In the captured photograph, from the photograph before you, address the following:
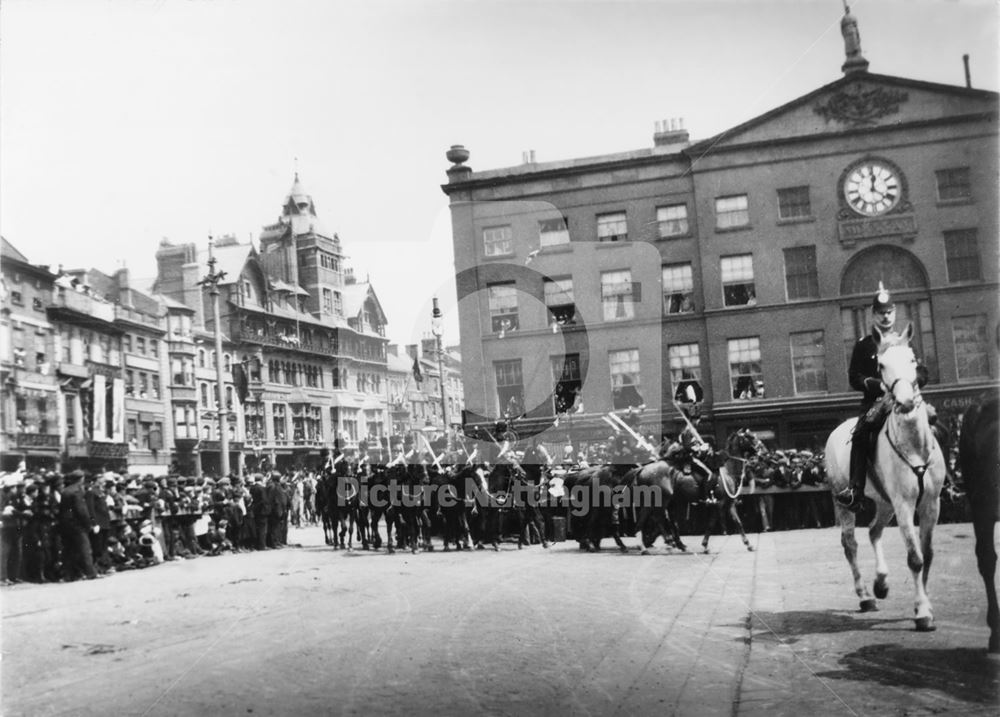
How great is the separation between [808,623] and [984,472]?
5.49ft

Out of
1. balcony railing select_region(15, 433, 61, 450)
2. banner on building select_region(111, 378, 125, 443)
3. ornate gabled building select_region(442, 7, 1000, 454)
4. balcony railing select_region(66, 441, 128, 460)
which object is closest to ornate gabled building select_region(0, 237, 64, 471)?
balcony railing select_region(15, 433, 61, 450)

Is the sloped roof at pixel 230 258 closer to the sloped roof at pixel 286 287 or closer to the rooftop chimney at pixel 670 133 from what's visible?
the sloped roof at pixel 286 287

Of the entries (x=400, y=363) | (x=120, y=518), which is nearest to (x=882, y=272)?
(x=400, y=363)

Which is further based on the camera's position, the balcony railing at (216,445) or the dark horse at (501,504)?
the dark horse at (501,504)

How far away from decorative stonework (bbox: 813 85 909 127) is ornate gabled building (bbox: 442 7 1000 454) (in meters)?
0.01

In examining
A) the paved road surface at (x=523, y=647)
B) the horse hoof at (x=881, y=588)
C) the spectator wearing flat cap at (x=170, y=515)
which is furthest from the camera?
the spectator wearing flat cap at (x=170, y=515)

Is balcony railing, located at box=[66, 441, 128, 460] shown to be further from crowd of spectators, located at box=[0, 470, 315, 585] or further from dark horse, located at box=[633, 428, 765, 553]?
dark horse, located at box=[633, 428, 765, 553]

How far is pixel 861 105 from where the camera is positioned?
658 cm

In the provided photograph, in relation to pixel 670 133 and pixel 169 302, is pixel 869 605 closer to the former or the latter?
pixel 670 133

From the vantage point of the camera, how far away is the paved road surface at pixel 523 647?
584 cm

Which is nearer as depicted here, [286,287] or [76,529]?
[286,287]

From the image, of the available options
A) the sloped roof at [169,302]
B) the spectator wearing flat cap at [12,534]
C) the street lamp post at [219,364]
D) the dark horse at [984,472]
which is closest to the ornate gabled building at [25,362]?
the sloped roof at [169,302]

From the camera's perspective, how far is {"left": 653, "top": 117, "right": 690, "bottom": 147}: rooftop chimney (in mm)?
7234

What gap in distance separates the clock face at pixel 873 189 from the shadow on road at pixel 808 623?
303 cm
